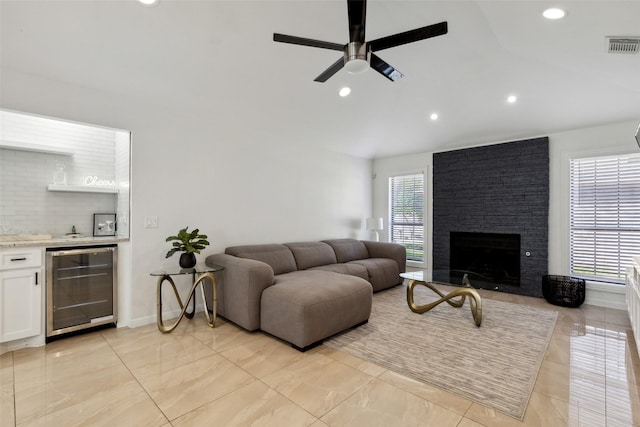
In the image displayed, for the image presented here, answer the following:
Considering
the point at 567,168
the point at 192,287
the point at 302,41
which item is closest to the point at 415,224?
the point at 567,168

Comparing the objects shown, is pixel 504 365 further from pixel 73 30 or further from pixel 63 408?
pixel 73 30

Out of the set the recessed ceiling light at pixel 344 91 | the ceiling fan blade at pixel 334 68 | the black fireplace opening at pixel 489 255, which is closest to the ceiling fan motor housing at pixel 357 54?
the ceiling fan blade at pixel 334 68

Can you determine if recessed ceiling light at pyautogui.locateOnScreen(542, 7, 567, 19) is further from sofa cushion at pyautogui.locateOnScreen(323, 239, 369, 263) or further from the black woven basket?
sofa cushion at pyautogui.locateOnScreen(323, 239, 369, 263)

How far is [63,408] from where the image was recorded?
191 centimetres

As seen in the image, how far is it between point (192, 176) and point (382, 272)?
10.0ft

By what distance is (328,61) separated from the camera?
11.2ft

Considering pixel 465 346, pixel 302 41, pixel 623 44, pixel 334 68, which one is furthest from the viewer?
pixel 465 346

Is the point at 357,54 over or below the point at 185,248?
over

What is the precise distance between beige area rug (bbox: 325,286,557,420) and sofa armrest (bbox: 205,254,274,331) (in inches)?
31.7

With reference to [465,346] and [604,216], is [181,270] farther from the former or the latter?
[604,216]

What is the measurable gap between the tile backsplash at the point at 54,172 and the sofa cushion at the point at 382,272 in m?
3.23

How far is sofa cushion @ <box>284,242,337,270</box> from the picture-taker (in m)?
4.46

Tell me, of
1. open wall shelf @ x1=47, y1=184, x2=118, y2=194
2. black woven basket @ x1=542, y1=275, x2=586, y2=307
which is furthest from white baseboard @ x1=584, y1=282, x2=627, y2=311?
open wall shelf @ x1=47, y1=184, x2=118, y2=194

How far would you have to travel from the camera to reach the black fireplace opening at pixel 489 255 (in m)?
4.81
